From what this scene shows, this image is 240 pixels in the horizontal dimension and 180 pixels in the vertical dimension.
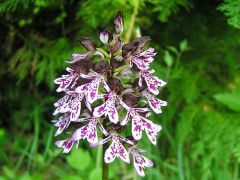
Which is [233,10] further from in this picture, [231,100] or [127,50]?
[127,50]

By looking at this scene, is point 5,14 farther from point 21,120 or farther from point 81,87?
point 81,87

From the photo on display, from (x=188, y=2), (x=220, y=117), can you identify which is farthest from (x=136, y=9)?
(x=220, y=117)

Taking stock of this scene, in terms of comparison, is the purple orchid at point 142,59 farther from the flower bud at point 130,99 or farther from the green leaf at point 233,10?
the green leaf at point 233,10

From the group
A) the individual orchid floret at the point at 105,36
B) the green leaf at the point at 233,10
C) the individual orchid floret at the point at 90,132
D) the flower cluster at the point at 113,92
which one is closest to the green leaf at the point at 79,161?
the flower cluster at the point at 113,92

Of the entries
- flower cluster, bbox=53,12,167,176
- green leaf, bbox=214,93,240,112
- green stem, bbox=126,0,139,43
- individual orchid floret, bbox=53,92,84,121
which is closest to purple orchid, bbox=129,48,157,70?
flower cluster, bbox=53,12,167,176

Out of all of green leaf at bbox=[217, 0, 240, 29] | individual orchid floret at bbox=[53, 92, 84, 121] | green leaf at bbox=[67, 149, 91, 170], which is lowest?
green leaf at bbox=[67, 149, 91, 170]

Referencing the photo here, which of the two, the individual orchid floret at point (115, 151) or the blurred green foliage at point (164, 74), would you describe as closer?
the individual orchid floret at point (115, 151)

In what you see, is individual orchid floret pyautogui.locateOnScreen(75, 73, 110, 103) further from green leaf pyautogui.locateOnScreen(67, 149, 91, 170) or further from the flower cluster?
green leaf pyautogui.locateOnScreen(67, 149, 91, 170)
